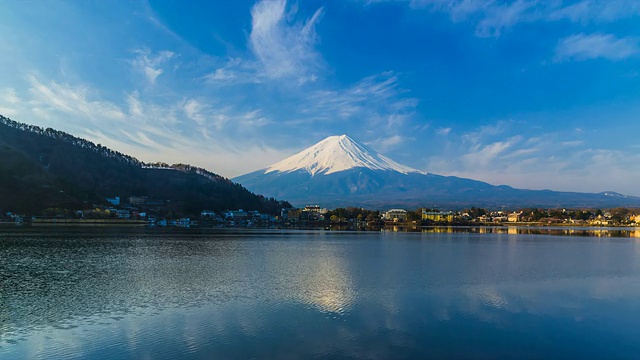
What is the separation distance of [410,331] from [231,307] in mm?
4142

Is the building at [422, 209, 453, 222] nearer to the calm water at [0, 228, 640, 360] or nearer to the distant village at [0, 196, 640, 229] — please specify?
the distant village at [0, 196, 640, 229]

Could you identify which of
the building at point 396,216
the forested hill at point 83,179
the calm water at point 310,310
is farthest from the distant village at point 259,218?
the calm water at point 310,310

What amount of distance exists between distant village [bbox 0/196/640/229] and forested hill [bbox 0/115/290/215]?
202 cm

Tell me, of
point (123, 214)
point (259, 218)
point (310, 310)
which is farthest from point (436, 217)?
point (310, 310)

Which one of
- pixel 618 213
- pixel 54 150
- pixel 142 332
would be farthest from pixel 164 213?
pixel 618 213

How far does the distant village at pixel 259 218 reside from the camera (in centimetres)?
5283

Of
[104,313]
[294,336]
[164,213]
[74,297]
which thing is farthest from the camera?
[164,213]

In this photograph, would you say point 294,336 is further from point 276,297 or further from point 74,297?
point 74,297

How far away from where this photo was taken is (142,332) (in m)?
7.77

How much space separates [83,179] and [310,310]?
71058 millimetres

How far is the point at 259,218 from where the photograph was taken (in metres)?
80.7

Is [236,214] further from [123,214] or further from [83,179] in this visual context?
[83,179]

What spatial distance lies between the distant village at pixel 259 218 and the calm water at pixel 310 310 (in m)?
39.0

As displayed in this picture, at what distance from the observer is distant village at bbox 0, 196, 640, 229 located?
5283 cm
